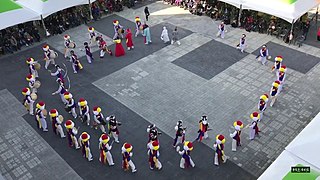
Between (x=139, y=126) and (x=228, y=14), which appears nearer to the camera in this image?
(x=139, y=126)

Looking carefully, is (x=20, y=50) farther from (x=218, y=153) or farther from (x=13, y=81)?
(x=218, y=153)

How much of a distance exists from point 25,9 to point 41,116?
30.0 ft

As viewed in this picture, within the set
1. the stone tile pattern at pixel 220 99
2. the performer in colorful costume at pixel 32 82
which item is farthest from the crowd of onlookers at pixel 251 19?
the performer in colorful costume at pixel 32 82

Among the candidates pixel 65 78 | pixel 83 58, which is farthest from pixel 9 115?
pixel 83 58

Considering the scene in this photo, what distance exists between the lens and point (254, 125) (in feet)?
40.9

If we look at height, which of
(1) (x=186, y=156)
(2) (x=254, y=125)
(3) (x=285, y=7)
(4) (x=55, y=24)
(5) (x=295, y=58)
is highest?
(3) (x=285, y=7)

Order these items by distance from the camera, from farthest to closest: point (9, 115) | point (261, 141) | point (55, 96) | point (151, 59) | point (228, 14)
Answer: point (228, 14), point (151, 59), point (55, 96), point (9, 115), point (261, 141)

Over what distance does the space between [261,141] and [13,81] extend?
1235 centimetres

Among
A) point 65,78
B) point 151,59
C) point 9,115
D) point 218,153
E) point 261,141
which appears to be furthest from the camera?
point 151,59

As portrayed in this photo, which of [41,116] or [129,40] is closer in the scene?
[41,116]

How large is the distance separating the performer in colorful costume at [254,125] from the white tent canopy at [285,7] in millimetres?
8047

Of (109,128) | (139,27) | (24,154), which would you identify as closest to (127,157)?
(109,128)

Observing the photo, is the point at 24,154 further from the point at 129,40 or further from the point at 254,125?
the point at 129,40

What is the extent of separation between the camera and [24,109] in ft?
49.3
